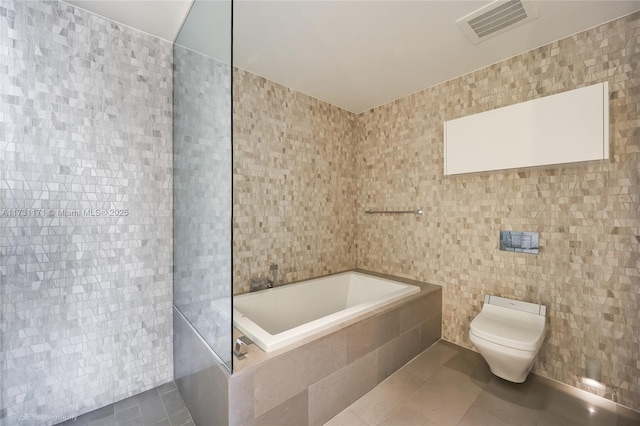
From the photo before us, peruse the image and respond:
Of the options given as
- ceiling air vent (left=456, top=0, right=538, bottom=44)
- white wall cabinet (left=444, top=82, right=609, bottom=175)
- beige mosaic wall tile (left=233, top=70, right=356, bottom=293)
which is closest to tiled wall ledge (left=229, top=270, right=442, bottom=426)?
beige mosaic wall tile (left=233, top=70, right=356, bottom=293)

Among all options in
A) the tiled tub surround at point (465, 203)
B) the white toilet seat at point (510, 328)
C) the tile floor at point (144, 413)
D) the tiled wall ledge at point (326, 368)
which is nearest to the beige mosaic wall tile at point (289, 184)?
the tiled tub surround at point (465, 203)

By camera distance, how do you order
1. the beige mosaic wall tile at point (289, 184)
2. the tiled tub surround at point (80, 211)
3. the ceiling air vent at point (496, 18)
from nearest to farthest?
1. the tiled tub surround at point (80, 211)
2. the ceiling air vent at point (496, 18)
3. the beige mosaic wall tile at point (289, 184)

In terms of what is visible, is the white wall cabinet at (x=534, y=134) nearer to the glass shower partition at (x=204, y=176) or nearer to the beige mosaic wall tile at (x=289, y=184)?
the beige mosaic wall tile at (x=289, y=184)

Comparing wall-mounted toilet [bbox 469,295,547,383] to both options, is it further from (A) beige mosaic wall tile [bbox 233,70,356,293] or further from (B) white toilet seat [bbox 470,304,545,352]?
(A) beige mosaic wall tile [bbox 233,70,356,293]

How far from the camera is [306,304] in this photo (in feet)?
8.69

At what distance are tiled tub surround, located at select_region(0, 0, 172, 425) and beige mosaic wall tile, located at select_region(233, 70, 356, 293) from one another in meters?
0.61

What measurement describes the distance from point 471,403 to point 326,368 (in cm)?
108

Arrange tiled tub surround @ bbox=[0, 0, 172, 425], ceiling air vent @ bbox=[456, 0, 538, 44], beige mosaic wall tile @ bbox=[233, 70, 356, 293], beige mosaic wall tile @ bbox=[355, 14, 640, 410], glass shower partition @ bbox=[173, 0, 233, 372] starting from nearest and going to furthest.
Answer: glass shower partition @ bbox=[173, 0, 233, 372] → tiled tub surround @ bbox=[0, 0, 172, 425] → ceiling air vent @ bbox=[456, 0, 538, 44] → beige mosaic wall tile @ bbox=[355, 14, 640, 410] → beige mosaic wall tile @ bbox=[233, 70, 356, 293]

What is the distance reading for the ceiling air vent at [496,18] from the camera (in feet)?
5.43

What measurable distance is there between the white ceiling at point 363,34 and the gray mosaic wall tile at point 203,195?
0.75ft

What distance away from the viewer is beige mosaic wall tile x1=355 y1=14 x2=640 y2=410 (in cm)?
176

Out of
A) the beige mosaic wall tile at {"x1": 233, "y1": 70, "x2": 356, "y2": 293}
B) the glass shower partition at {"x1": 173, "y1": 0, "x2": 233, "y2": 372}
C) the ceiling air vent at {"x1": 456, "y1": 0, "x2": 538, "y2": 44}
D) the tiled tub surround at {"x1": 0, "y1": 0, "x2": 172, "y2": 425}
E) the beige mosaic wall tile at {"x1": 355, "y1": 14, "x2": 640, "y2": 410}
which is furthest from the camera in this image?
the beige mosaic wall tile at {"x1": 233, "y1": 70, "x2": 356, "y2": 293}

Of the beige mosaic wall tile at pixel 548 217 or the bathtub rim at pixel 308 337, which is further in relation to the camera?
the beige mosaic wall tile at pixel 548 217

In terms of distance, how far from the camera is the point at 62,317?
167 cm
